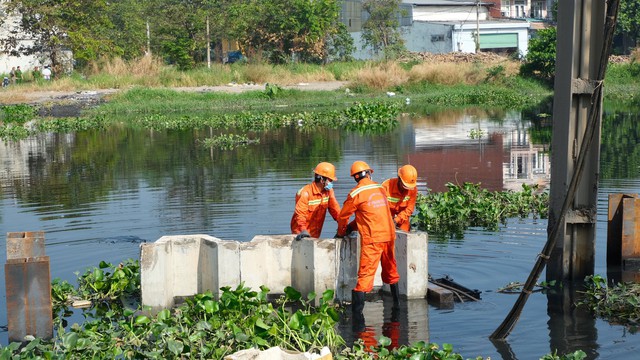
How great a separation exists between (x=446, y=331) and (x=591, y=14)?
14.6 ft

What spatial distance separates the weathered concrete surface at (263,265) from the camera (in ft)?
38.7

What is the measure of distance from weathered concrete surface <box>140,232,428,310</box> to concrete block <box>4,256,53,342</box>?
1378mm

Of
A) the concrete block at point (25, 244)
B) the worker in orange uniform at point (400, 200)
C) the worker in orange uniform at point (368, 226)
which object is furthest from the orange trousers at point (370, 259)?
the concrete block at point (25, 244)

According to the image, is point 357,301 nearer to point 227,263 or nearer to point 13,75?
point 227,263

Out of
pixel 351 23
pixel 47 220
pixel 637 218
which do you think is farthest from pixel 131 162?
pixel 351 23

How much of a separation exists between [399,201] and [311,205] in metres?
1.18

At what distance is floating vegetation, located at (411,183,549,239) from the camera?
16.6 m

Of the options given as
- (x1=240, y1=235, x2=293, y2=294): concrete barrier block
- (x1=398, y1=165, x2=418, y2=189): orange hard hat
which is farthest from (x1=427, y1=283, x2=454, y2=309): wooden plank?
(x1=240, y1=235, x2=293, y2=294): concrete barrier block

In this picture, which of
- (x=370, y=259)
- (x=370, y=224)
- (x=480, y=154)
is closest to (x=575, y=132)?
(x=370, y=224)

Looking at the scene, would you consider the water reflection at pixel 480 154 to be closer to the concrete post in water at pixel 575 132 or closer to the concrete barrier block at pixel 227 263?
the concrete post in water at pixel 575 132

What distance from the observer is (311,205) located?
12.8 metres

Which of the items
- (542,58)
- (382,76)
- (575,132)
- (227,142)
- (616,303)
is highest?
(542,58)

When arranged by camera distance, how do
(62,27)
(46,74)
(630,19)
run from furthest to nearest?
(630,19), (62,27), (46,74)

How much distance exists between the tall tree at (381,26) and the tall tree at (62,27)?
21.5 metres
